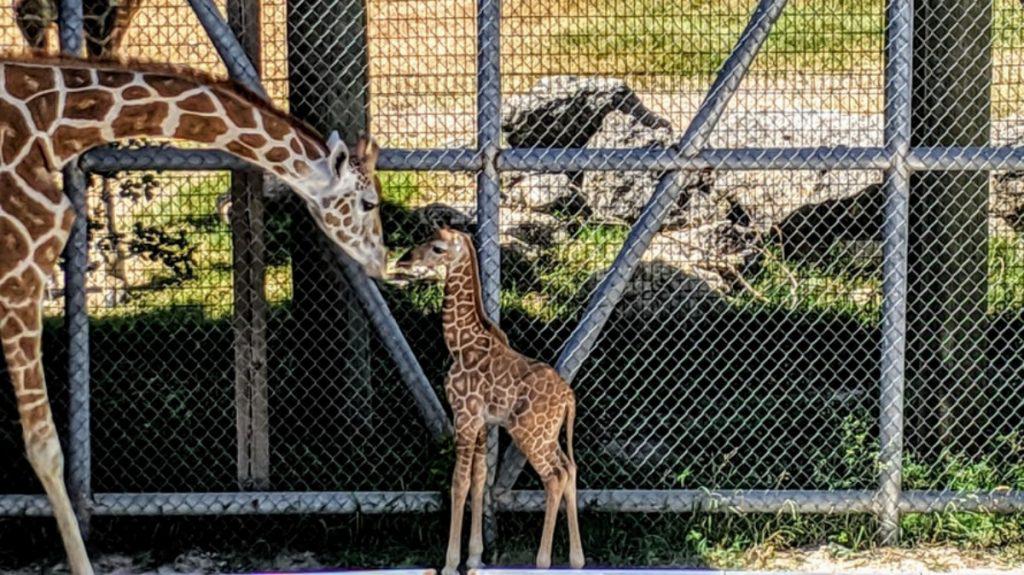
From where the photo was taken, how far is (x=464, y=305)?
243 inches

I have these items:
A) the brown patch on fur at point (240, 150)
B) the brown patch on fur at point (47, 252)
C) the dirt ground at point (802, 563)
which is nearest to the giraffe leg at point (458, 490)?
the dirt ground at point (802, 563)

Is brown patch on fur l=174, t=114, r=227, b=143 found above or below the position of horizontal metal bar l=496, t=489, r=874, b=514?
above

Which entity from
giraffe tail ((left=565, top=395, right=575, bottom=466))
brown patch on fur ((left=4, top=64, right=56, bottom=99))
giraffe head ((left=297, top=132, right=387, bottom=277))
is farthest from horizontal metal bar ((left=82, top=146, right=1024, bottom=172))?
giraffe tail ((left=565, top=395, right=575, bottom=466))

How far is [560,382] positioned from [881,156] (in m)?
1.61

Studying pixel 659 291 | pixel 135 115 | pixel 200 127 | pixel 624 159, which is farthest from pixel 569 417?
pixel 135 115

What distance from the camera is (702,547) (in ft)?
21.2

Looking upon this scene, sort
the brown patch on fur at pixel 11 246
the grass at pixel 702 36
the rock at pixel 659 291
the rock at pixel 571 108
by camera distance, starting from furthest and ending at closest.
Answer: the rock at pixel 659 291
the rock at pixel 571 108
the grass at pixel 702 36
the brown patch on fur at pixel 11 246

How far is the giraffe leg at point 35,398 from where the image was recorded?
19.0 ft

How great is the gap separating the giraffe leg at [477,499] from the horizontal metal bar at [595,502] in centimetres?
27

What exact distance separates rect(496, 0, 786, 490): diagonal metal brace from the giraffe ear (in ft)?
3.92

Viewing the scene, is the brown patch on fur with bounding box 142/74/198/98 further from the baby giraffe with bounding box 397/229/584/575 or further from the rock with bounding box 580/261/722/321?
the rock with bounding box 580/261/722/321

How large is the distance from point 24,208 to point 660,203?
2.51 m

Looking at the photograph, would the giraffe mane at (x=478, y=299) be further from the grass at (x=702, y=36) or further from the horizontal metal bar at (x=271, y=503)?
the grass at (x=702, y=36)

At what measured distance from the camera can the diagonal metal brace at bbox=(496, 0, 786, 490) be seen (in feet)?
20.5
